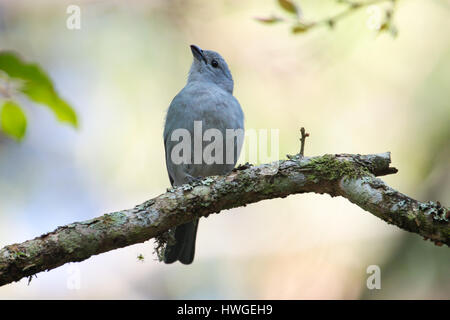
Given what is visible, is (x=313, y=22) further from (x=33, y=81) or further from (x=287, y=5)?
(x=33, y=81)

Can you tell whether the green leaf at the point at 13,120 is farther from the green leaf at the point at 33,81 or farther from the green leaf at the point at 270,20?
the green leaf at the point at 270,20

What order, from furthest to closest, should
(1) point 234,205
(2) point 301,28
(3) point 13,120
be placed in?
(1) point 234,205 → (2) point 301,28 → (3) point 13,120

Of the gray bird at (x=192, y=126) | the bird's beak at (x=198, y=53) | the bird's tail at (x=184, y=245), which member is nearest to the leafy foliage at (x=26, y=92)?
the gray bird at (x=192, y=126)

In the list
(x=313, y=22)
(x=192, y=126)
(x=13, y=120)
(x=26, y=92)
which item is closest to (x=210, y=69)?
(x=192, y=126)

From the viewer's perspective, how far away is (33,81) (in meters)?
1.62

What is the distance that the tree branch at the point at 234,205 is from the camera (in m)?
3.25

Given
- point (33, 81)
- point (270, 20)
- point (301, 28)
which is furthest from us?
point (301, 28)

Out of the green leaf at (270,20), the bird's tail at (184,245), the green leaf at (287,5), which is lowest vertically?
the bird's tail at (184,245)

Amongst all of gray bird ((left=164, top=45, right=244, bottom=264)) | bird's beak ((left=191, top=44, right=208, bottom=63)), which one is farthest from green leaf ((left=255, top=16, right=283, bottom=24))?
bird's beak ((left=191, top=44, right=208, bottom=63))

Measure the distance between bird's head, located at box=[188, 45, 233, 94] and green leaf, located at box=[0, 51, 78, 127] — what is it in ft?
15.7

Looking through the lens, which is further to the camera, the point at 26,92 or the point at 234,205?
the point at 234,205

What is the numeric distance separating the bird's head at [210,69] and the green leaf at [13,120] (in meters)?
4.65

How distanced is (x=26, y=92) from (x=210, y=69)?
502 cm

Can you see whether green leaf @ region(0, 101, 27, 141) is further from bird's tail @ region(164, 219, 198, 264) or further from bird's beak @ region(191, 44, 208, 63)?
bird's beak @ region(191, 44, 208, 63)
